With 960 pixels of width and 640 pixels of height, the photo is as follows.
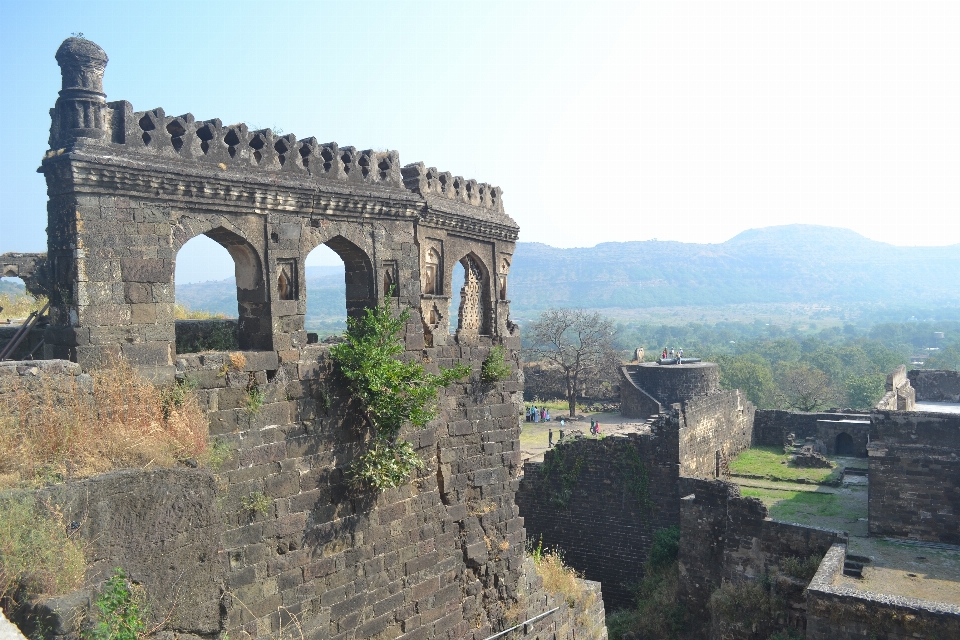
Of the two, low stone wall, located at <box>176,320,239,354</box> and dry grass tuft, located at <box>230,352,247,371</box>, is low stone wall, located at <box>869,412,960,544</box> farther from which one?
dry grass tuft, located at <box>230,352,247,371</box>

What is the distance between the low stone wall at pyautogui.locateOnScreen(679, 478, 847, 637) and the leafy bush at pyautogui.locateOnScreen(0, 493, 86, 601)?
13353 mm

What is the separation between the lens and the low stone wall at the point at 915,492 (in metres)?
14.9

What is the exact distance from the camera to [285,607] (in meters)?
7.68

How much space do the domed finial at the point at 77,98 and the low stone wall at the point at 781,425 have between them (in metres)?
26.4

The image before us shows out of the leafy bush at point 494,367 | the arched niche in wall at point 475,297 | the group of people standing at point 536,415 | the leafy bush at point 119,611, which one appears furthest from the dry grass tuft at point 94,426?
the group of people standing at point 536,415

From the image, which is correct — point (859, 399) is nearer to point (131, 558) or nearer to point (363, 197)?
point (363, 197)

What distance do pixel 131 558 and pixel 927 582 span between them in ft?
43.1

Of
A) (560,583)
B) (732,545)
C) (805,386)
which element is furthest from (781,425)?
(805,386)

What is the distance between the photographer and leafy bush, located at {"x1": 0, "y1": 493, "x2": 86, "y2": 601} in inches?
185

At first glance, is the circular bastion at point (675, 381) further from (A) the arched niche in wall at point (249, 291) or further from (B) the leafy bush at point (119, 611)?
(B) the leafy bush at point (119, 611)

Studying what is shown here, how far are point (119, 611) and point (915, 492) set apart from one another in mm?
15689

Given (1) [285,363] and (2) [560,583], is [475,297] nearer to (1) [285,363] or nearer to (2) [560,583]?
(1) [285,363]

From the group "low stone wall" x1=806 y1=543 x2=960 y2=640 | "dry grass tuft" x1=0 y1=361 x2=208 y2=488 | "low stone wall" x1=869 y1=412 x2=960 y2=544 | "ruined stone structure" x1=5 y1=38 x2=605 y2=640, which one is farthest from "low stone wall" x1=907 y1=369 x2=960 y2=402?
"dry grass tuft" x1=0 y1=361 x2=208 y2=488

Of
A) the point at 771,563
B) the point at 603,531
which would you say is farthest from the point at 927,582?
the point at 603,531
